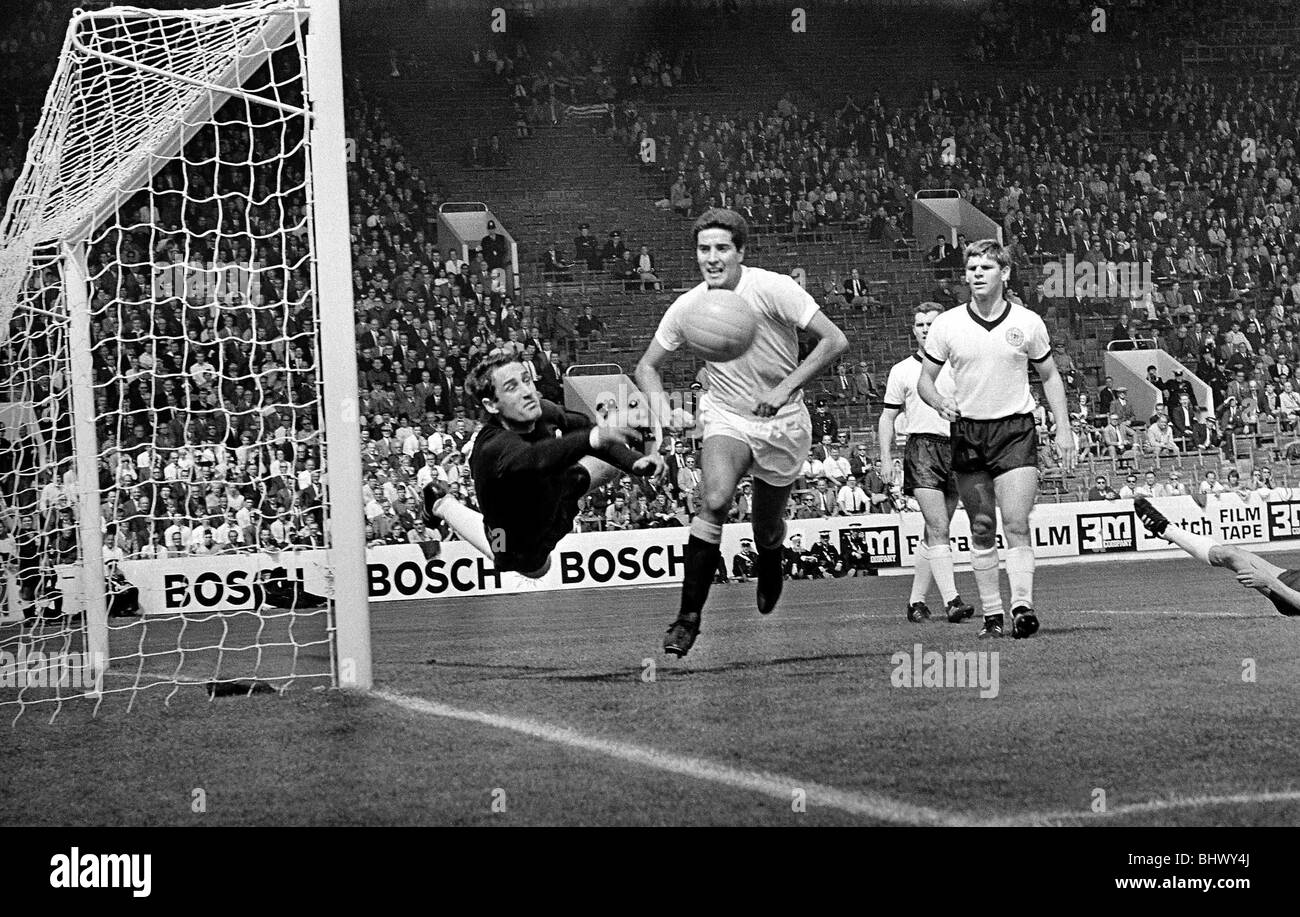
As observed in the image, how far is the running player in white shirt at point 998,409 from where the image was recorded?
6.21m

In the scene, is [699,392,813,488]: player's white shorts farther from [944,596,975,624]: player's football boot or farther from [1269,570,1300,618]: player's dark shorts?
[1269,570,1300,618]: player's dark shorts

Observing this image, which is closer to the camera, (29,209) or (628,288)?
(29,209)

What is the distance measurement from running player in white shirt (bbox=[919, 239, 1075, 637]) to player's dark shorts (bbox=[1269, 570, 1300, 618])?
1158 mm

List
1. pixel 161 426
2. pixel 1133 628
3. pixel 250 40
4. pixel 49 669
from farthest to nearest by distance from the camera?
pixel 161 426, pixel 1133 628, pixel 49 669, pixel 250 40

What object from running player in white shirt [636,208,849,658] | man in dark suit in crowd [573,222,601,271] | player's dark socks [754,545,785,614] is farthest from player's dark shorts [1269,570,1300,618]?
man in dark suit in crowd [573,222,601,271]

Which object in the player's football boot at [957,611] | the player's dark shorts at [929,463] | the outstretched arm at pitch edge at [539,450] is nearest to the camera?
the outstretched arm at pitch edge at [539,450]

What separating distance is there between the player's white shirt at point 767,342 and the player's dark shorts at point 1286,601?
8.47ft

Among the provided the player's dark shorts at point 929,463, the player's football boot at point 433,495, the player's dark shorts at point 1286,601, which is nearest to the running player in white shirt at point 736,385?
the player's dark shorts at point 929,463

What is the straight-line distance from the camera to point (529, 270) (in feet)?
42.7

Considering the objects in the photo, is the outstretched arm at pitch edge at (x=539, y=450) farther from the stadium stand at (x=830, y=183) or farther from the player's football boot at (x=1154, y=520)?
the stadium stand at (x=830, y=183)

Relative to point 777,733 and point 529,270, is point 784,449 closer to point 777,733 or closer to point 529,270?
point 777,733

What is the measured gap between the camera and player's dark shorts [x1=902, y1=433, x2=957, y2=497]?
22.6 ft
